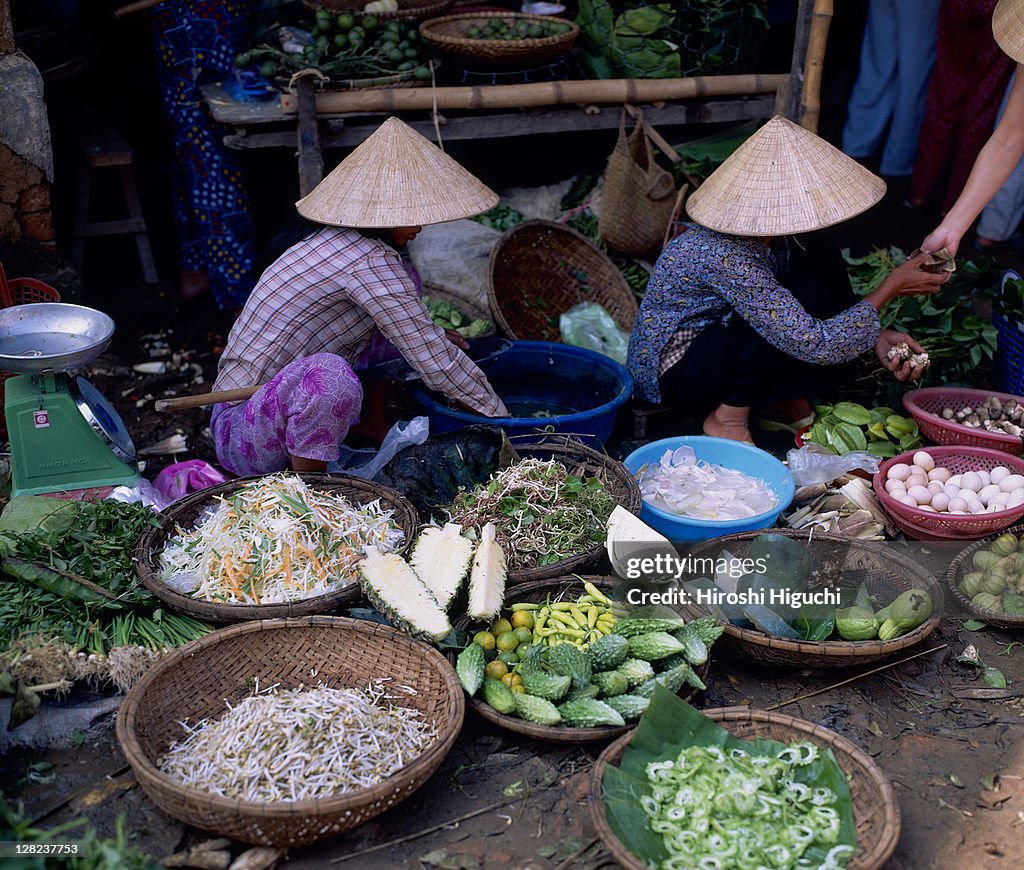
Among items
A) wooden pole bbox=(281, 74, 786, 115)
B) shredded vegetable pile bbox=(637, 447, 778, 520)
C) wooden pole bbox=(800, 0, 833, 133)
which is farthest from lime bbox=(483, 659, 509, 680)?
wooden pole bbox=(800, 0, 833, 133)

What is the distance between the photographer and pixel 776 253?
416 cm

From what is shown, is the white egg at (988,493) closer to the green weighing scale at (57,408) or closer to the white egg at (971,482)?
the white egg at (971,482)

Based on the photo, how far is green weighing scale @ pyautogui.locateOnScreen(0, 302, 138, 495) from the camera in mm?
3484

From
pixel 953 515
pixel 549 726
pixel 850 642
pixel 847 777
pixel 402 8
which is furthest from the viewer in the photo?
pixel 402 8

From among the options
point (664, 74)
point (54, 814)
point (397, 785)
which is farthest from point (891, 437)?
point (54, 814)

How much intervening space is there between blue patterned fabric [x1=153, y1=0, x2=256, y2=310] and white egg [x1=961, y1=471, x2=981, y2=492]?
3.71 meters

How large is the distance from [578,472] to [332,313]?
1091mm

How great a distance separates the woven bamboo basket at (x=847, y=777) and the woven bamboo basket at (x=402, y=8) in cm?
395

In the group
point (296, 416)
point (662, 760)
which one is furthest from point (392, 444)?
point (662, 760)

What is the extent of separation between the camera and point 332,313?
3.81 meters

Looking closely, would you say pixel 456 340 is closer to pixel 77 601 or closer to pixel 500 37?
pixel 77 601

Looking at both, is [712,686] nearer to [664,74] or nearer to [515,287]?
[515,287]

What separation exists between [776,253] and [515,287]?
141 cm

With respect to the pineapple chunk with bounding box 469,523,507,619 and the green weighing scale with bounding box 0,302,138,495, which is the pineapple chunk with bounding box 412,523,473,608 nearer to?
the pineapple chunk with bounding box 469,523,507,619
